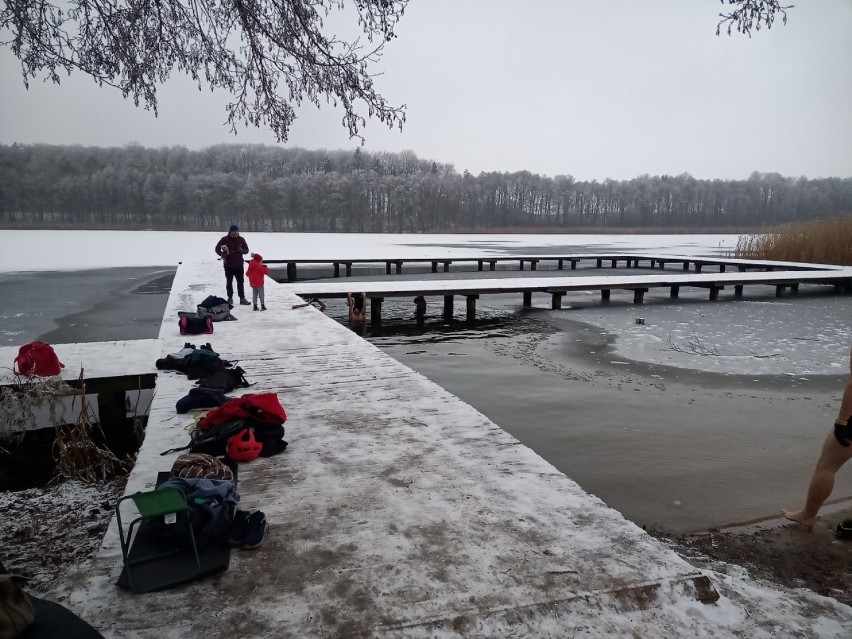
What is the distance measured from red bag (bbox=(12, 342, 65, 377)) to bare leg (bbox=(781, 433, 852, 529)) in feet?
20.3

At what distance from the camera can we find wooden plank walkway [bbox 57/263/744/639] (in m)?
1.90

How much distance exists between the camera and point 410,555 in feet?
7.43

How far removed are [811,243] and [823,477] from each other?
74.7 ft

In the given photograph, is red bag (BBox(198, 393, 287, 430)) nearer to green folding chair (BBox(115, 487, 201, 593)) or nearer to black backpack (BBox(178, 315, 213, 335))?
green folding chair (BBox(115, 487, 201, 593))

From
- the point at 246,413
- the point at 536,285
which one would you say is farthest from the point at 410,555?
the point at 536,285

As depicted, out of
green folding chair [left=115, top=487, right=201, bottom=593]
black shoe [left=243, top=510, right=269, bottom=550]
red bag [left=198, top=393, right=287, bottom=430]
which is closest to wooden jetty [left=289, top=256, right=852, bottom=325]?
red bag [left=198, top=393, right=287, bottom=430]

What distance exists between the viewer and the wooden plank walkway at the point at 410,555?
6.23ft

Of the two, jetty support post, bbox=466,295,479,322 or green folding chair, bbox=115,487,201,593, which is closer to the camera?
green folding chair, bbox=115,487,201,593

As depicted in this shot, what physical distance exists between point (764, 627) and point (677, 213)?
9909cm

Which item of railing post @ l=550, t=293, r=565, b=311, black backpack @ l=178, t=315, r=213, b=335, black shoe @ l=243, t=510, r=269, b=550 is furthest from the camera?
railing post @ l=550, t=293, r=565, b=311

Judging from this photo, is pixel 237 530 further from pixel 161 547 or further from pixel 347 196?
pixel 347 196

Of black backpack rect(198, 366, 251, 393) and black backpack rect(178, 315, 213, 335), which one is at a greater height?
black backpack rect(178, 315, 213, 335)

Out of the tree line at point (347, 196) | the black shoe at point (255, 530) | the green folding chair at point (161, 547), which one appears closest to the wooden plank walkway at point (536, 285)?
the black shoe at point (255, 530)

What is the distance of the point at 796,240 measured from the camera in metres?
22.7
